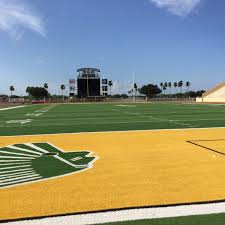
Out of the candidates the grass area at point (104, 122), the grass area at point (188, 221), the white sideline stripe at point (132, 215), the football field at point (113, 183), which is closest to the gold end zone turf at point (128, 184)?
the football field at point (113, 183)

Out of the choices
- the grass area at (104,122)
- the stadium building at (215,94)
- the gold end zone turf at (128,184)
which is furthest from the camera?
the stadium building at (215,94)

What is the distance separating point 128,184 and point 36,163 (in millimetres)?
2526

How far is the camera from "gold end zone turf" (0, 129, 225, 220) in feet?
18.2

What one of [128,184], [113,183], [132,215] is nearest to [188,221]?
[132,215]

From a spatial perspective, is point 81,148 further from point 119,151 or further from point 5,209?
point 5,209

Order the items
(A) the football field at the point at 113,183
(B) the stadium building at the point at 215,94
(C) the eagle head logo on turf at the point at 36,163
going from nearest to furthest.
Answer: (A) the football field at the point at 113,183 < (C) the eagle head logo on turf at the point at 36,163 < (B) the stadium building at the point at 215,94

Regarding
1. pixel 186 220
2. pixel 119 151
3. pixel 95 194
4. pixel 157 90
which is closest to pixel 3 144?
pixel 119 151

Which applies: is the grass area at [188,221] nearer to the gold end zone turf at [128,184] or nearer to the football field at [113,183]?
the football field at [113,183]

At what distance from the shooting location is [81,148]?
10.9m

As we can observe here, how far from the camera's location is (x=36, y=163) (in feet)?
27.7

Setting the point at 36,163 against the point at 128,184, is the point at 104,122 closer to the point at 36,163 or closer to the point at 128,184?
the point at 36,163

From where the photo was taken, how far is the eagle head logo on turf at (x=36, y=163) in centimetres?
722

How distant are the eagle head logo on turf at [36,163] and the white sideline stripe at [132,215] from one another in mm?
1950

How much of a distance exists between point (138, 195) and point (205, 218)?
1308mm
